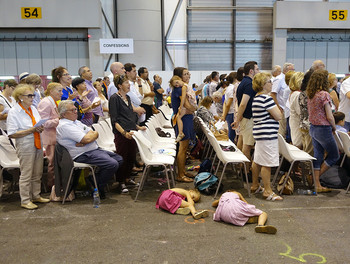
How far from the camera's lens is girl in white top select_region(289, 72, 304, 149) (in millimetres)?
4711

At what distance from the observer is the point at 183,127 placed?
198 inches

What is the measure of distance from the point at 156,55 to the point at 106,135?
359 inches

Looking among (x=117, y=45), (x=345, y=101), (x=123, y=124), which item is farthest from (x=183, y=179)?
(x=117, y=45)

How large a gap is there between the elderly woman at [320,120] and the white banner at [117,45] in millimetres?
8359

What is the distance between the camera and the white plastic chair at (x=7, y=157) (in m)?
4.22

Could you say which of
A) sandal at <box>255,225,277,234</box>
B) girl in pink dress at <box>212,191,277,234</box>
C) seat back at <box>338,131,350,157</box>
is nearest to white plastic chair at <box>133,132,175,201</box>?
girl in pink dress at <box>212,191,277,234</box>

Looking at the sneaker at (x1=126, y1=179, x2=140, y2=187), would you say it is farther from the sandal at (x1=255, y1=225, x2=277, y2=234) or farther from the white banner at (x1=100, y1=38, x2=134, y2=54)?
the white banner at (x1=100, y1=38, x2=134, y2=54)

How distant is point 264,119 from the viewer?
3.98 meters

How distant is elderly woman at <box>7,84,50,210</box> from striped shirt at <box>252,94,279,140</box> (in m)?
2.49

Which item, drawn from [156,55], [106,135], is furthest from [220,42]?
[106,135]

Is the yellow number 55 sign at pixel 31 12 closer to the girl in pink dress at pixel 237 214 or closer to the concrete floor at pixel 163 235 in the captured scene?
the concrete floor at pixel 163 235

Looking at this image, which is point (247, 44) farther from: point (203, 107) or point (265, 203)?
point (265, 203)

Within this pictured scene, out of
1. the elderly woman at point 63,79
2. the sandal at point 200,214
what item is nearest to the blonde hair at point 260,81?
the sandal at point 200,214

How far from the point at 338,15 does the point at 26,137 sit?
43.6 ft
